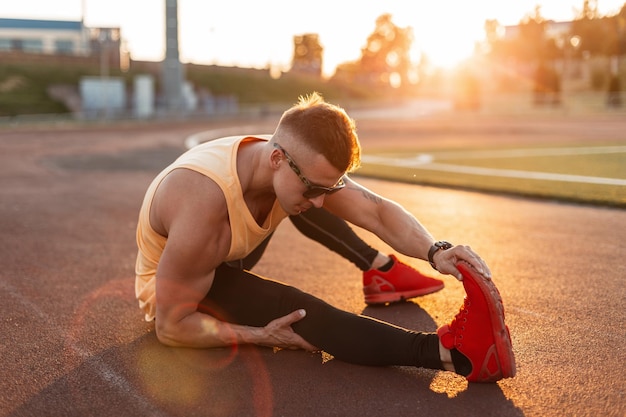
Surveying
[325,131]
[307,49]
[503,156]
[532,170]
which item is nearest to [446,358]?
[325,131]

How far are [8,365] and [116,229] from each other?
11.9 ft

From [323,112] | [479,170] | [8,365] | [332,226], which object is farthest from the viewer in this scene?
[479,170]

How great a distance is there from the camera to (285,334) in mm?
3410

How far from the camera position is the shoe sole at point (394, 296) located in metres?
4.28

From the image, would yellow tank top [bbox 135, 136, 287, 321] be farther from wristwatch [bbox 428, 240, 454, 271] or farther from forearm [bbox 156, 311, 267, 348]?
wristwatch [bbox 428, 240, 454, 271]

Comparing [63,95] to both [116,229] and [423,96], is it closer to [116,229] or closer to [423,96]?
[116,229]

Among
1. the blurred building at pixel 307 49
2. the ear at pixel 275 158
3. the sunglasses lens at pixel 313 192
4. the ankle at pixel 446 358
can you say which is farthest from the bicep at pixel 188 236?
the blurred building at pixel 307 49

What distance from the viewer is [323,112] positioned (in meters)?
2.92

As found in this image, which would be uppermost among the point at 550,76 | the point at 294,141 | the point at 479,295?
the point at 550,76

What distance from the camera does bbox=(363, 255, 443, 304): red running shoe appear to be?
4.29 m

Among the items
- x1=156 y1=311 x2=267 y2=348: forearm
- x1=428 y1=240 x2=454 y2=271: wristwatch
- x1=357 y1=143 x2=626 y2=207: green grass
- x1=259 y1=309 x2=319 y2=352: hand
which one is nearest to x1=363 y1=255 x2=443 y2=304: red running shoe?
x1=428 y1=240 x2=454 y2=271: wristwatch

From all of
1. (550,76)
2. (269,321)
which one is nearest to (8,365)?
(269,321)

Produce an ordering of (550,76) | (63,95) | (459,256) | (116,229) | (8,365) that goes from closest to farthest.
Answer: (459,256), (8,365), (116,229), (63,95), (550,76)

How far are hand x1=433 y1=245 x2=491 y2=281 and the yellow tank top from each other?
814mm
